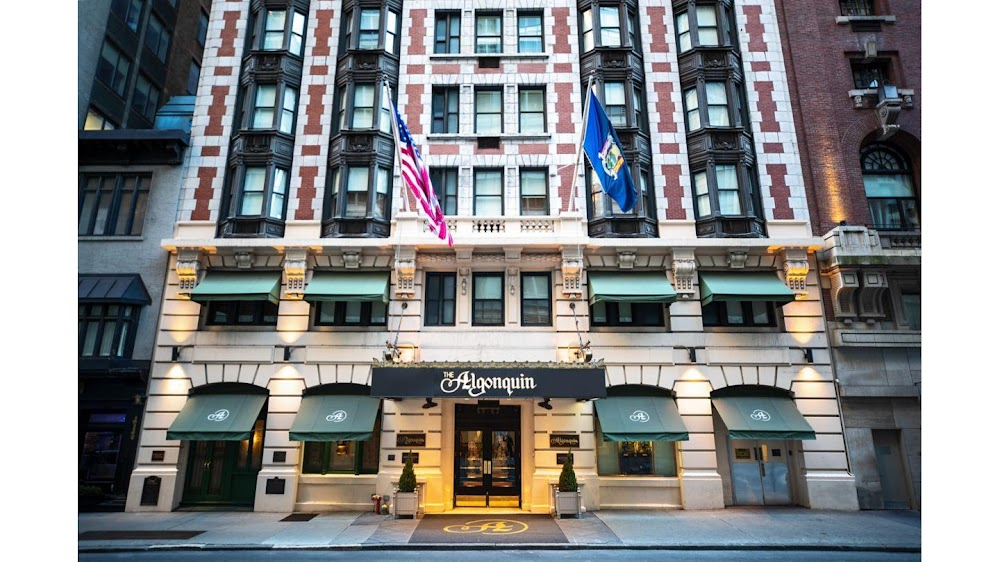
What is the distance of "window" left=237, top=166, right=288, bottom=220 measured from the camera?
60.5 ft

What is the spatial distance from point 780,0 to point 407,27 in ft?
51.5

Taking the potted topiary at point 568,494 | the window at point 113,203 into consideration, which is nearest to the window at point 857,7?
the potted topiary at point 568,494

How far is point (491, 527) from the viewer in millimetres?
13875

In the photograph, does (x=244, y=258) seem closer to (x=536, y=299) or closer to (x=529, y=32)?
(x=536, y=299)

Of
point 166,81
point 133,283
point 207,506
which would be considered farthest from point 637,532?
point 166,81

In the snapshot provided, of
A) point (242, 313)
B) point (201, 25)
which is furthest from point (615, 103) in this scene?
point (201, 25)

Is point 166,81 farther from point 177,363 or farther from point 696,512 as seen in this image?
point 696,512

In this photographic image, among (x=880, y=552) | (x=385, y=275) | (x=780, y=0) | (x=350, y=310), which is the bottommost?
(x=880, y=552)

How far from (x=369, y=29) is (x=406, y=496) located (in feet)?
57.9

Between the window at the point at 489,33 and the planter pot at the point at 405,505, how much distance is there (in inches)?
660

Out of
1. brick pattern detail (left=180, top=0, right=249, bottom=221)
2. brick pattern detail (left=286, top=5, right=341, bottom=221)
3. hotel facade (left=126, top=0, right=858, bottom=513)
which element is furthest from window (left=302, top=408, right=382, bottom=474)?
brick pattern detail (left=180, top=0, right=249, bottom=221)

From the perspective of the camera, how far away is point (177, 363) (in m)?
17.4

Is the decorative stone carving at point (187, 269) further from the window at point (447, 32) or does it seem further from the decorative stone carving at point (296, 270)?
the window at point (447, 32)

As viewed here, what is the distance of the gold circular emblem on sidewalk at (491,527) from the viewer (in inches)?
527
